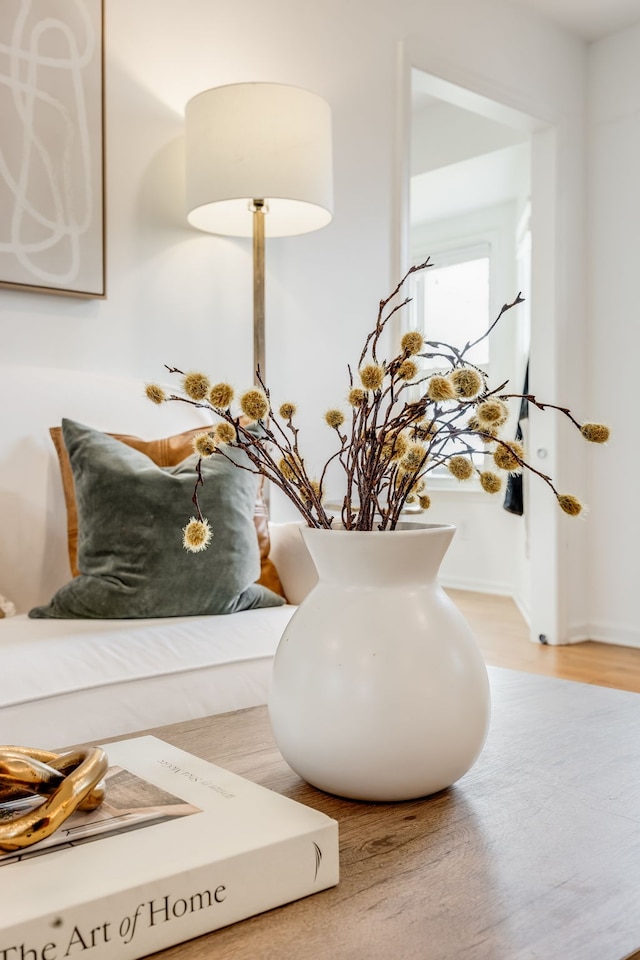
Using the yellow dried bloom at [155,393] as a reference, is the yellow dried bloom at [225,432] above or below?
below

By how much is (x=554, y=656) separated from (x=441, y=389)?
309 cm

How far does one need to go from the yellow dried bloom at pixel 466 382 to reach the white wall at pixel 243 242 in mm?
1726

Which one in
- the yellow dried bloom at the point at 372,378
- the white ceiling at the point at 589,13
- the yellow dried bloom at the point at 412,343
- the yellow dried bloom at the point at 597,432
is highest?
the white ceiling at the point at 589,13

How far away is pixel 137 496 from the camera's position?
1.79 metres

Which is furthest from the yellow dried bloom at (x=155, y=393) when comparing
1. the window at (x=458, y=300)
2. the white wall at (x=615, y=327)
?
the window at (x=458, y=300)

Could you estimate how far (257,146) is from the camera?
7.48 ft

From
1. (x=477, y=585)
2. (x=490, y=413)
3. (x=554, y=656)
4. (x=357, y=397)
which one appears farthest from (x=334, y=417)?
(x=477, y=585)

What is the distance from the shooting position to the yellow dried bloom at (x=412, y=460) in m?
0.83

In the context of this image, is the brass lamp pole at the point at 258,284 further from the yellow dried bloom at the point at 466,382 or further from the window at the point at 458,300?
the window at the point at 458,300

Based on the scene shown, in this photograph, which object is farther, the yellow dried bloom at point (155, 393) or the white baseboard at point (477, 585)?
the white baseboard at point (477, 585)

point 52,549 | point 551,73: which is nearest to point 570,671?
point 52,549

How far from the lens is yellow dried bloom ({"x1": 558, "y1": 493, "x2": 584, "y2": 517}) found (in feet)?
2.55

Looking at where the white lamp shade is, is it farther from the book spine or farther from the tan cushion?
the book spine

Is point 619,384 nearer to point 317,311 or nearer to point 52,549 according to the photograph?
point 317,311
